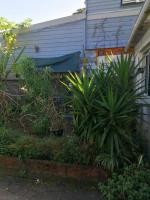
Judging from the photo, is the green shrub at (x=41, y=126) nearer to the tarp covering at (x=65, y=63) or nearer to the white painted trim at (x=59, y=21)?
the tarp covering at (x=65, y=63)

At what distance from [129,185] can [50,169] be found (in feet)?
5.54

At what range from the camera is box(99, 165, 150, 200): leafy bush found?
3964mm

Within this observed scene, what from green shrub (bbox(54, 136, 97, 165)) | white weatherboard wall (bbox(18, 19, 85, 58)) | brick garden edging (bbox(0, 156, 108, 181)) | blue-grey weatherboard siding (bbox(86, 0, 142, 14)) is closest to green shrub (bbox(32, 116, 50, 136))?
brick garden edging (bbox(0, 156, 108, 181))

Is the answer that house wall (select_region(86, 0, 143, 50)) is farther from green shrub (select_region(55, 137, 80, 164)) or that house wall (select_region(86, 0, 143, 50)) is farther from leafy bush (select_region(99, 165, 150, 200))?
leafy bush (select_region(99, 165, 150, 200))

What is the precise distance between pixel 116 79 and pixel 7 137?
2.65 meters

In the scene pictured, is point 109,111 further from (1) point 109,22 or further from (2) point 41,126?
(1) point 109,22

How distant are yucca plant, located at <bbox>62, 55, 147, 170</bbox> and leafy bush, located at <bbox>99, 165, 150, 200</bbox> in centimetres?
33

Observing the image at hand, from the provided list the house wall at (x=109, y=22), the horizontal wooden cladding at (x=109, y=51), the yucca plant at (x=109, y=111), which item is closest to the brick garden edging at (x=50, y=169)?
the yucca plant at (x=109, y=111)

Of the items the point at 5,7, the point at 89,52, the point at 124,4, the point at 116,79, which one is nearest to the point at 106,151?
the point at 116,79

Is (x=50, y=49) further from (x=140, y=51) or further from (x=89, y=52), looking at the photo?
(x=140, y=51)

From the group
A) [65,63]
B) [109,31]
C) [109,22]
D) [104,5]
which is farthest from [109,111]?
[104,5]

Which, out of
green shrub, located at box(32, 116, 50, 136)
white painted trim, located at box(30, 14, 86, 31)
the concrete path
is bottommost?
the concrete path

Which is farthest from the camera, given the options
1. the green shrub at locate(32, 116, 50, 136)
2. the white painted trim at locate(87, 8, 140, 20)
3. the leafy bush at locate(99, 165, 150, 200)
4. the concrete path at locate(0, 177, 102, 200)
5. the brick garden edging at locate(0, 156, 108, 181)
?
the white painted trim at locate(87, 8, 140, 20)

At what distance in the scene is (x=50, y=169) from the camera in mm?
5188
